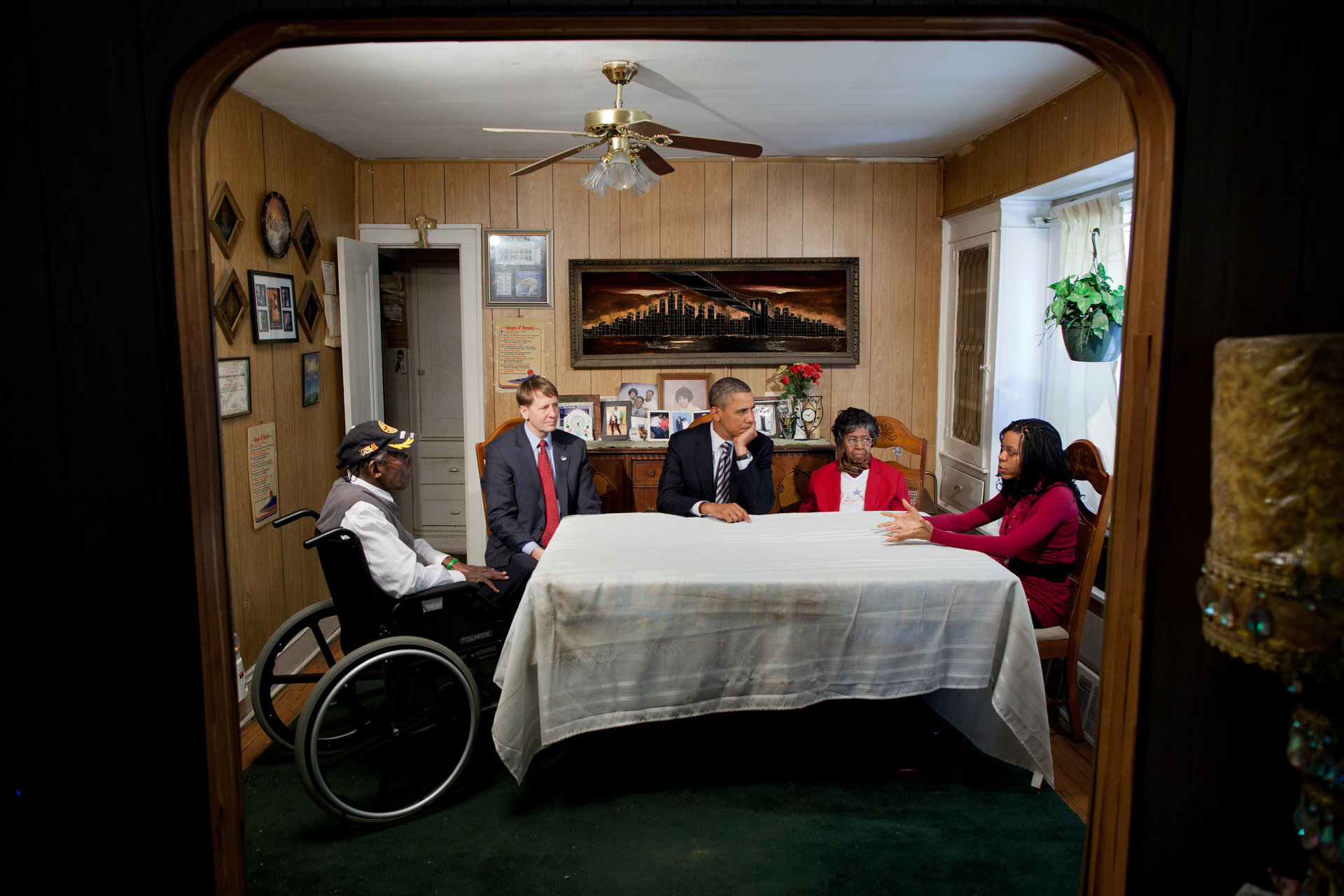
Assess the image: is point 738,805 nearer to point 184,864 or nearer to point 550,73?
point 184,864

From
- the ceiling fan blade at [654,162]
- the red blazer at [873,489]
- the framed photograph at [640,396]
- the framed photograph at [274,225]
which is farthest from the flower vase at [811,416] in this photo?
the framed photograph at [274,225]

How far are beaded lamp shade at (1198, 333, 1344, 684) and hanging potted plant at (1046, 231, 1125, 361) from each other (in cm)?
243

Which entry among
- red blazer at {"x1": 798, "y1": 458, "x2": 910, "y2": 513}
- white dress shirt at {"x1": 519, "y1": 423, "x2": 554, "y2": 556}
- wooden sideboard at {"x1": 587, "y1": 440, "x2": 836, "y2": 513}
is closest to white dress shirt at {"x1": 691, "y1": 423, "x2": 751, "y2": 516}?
red blazer at {"x1": 798, "y1": 458, "x2": 910, "y2": 513}

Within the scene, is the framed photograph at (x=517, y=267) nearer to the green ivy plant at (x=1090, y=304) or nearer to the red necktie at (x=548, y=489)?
the red necktie at (x=548, y=489)

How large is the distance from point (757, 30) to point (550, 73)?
2.36 metres

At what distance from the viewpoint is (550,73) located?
347 centimetres

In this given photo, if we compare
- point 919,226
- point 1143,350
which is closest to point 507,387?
point 919,226

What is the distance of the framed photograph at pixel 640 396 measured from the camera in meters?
5.39

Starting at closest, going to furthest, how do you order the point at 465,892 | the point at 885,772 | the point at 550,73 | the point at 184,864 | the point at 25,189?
the point at 25,189, the point at 184,864, the point at 465,892, the point at 885,772, the point at 550,73

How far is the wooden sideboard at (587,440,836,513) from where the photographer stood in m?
5.06

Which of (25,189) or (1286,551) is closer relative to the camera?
(1286,551)

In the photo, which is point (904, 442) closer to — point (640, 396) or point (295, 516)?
point (640, 396)

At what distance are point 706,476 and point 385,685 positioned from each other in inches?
67.6

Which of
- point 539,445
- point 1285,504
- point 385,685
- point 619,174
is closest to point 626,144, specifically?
point 619,174
